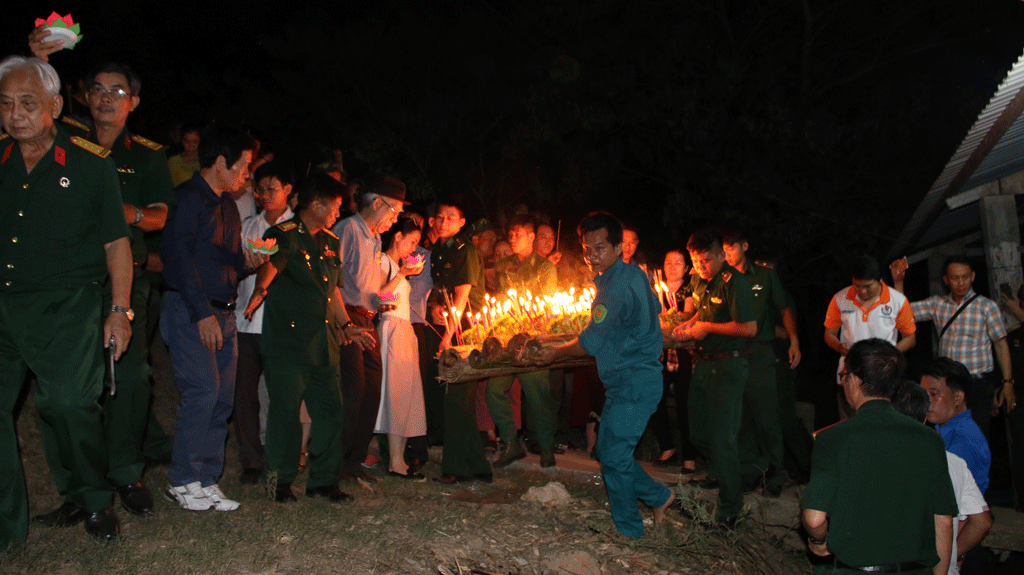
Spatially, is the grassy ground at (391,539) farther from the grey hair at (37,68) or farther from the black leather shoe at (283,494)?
the grey hair at (37,68)

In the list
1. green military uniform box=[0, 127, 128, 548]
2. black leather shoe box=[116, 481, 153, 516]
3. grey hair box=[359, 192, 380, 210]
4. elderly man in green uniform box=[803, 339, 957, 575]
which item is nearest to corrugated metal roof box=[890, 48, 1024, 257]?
elderly man in green uniform box=[803, 339, 957, 575]

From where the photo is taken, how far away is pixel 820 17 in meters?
14.9

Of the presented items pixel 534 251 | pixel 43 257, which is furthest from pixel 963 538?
pixel 43 257

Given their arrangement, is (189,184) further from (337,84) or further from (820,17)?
(337,84)

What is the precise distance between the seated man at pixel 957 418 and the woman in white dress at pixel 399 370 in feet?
13.3

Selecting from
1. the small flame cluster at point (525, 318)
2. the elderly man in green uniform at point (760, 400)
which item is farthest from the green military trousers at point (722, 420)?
Answer: the small flame cluster at point (525, 318)

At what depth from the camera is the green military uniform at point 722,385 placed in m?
6.02

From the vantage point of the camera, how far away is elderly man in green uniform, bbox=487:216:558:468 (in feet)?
24.4

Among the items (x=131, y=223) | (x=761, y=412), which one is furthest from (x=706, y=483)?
(x=131, y=223)

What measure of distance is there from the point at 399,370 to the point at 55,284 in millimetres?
3241

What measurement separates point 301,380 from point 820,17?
13392mm

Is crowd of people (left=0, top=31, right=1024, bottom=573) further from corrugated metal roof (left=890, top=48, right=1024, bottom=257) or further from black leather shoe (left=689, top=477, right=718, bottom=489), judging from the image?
corrugated metal roof (left=890, top=48, right=1024, bottom=257)

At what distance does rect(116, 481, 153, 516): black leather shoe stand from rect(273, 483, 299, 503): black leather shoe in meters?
0.87

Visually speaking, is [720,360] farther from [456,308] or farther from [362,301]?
[362,301]
